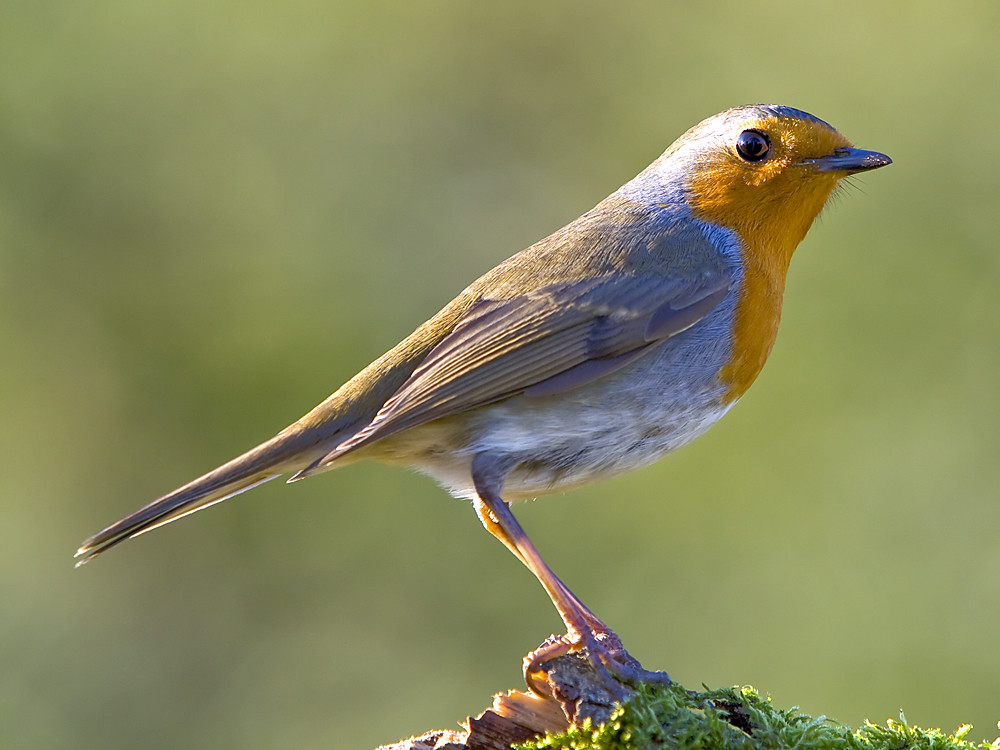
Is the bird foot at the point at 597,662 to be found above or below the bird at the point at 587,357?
below

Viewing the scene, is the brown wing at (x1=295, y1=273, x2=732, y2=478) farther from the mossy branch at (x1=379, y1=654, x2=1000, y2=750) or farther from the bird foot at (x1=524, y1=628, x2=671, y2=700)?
the mossy branch at (x1=379, y1=654, x2=1000, y2=750)

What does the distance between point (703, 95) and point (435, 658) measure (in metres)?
4.38

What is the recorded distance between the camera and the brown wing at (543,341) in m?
3.80

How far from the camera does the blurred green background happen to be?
677 centimetres

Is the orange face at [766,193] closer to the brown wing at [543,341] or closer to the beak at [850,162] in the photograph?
the beak at [850,162]

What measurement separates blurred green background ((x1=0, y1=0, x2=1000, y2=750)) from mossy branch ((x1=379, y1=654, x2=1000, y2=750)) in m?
3.30

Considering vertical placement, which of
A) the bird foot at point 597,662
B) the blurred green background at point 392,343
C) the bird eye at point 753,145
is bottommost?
the bird foot at point 597,662

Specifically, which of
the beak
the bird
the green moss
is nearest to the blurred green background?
the bird

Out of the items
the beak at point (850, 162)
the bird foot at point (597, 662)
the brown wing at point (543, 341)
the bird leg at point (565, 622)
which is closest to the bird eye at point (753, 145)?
the beak at point (850, 162)

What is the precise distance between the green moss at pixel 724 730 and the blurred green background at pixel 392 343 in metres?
3.26

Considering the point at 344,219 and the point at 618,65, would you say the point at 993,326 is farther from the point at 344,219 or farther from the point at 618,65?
the point at 344,219

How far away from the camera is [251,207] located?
8.02 meters

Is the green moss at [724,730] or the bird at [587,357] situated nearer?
the green moss at [724,730]

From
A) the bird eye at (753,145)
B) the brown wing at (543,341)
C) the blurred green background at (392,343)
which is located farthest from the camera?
the blurred green background at (392,343)
